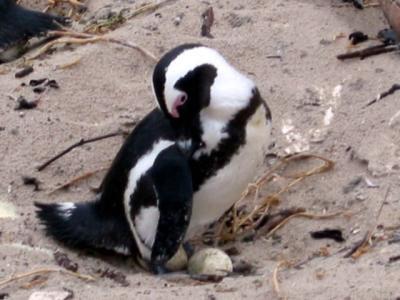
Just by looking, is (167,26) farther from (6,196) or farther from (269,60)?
(6,196)

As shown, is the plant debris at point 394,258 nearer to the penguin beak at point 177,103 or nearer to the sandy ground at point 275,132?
the sandy ground at point 275,132

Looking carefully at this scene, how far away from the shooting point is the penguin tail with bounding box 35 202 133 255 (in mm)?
3246

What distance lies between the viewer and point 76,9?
4.57 m

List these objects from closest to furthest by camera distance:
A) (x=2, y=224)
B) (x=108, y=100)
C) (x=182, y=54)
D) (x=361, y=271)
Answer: (x=361, y=271) < (x=182, y=54) < (x=2, y=224) < (x=108, y=100)

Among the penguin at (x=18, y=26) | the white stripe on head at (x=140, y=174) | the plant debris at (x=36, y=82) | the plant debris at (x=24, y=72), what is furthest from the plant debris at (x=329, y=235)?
the penguin at (x=18, y=26)

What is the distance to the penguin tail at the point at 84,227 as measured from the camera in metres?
3.25

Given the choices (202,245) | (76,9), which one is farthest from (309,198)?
(76,9)

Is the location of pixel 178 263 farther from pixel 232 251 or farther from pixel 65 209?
pixel 65 209

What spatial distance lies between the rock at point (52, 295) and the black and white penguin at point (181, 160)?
0.93 ft

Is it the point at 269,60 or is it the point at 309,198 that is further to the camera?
the point at 269,60

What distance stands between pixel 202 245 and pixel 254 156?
359mm

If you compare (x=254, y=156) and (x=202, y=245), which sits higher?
(x=254, y=156)

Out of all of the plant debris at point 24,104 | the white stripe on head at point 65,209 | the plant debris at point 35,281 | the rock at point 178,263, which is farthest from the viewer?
the plant debris at point 24,104

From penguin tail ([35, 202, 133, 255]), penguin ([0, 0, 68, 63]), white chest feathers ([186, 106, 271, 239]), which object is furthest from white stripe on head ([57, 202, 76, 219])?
penguin ([0, 0, 68, 63])
